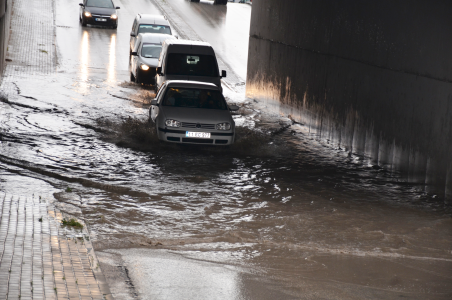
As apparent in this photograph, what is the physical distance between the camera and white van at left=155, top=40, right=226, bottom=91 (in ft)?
59.5

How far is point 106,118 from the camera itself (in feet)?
54.5

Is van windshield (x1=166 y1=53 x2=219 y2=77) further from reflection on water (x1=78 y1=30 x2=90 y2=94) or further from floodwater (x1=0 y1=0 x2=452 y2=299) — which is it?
reflection on water (x1=78 y1=30 x2=90 y2=94)

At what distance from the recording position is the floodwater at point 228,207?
6.86 metres

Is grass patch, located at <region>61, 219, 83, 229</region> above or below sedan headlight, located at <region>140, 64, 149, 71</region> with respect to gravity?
below

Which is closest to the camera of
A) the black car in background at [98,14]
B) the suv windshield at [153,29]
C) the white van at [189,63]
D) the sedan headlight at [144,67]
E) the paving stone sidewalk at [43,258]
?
the paving stone sidewalk at [43,258]

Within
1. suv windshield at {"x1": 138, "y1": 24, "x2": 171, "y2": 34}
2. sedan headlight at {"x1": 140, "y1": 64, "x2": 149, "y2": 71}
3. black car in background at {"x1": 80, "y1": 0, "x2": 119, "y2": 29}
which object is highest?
black car in background at {"x1": 80, "y1": 0, "x2": 119, "y2": 29}

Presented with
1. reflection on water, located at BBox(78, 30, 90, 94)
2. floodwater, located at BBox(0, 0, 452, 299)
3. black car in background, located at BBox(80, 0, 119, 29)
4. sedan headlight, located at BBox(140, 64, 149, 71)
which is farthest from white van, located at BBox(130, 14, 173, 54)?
floodwater, located at BBox(0, 0, 452, 299)

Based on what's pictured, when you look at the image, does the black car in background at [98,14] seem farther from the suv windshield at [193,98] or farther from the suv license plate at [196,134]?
the suv license plate at [196,134]

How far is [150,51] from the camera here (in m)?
22.1

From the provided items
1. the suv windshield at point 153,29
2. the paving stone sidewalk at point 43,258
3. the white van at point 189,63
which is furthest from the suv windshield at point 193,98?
the suv windshield at point 153,29

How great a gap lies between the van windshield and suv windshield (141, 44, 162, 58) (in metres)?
3.95

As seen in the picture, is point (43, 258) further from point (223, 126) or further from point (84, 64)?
point (84, 64)

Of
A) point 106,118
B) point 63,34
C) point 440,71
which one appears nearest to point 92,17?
point 63,34

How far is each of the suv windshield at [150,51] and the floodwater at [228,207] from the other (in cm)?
393
